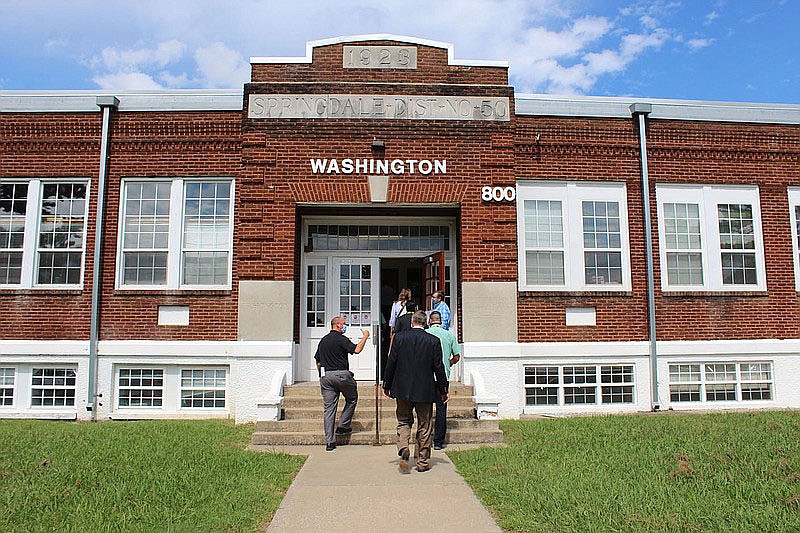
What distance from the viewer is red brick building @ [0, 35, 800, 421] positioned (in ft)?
35.7

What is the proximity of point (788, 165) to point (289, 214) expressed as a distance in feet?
31.8

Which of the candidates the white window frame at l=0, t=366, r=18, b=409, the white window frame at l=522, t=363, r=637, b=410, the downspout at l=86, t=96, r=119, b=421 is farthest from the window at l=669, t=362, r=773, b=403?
the white window frame at l=0, t=366, r=18, b=409

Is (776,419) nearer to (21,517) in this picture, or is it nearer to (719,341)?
(719,341)

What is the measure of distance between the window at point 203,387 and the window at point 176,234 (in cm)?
154

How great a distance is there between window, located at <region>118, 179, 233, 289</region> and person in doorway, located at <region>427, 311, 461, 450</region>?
4296mm

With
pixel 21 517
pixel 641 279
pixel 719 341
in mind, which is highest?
pixel 641 279

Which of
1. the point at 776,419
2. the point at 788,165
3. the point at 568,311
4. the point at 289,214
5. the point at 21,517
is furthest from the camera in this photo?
the point at 788,165

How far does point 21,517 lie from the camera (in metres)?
5.50

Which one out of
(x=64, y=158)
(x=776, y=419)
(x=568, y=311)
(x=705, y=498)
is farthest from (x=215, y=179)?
(x=776, y=419)

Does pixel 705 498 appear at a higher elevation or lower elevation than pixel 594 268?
lower

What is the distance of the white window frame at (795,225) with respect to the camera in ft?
39.5

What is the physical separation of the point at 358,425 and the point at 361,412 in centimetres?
44

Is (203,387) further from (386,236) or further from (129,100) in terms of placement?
(129,100)

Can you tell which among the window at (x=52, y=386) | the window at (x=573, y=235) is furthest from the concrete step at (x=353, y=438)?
the window at (x=52, y=386)
